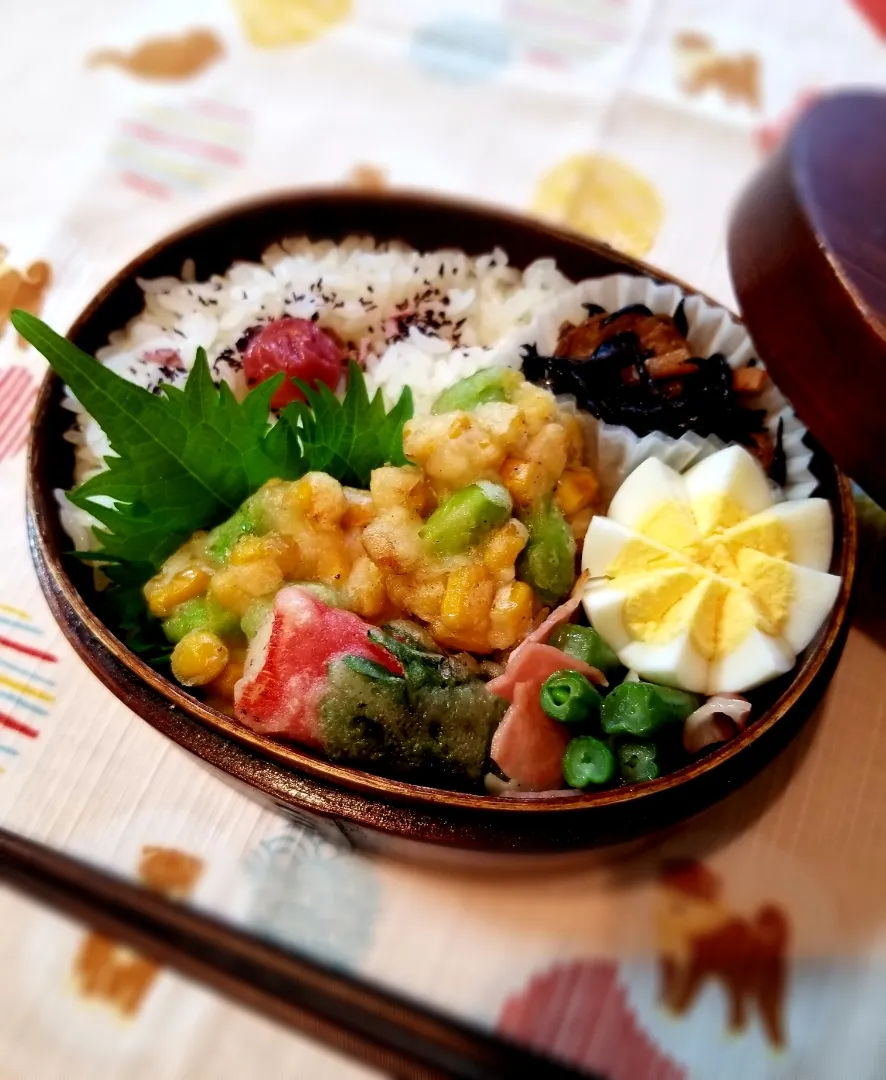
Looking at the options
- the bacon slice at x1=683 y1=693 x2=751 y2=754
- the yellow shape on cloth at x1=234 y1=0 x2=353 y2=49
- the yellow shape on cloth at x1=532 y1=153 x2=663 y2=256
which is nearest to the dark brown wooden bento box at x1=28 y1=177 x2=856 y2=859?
the bacon slice at x1=683 y1=693 x2=751 y2=754

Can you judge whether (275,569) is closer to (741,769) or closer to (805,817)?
(741,769)

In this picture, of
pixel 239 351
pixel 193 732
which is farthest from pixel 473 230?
pixel 193 732

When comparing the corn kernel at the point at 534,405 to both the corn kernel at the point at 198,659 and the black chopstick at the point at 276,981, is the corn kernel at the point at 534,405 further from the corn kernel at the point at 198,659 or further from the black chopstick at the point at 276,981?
the black chopstick at the point at 276,981

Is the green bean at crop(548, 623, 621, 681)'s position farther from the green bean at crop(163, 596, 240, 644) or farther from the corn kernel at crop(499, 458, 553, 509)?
the green bean at crop(163, 596, 240, 644)

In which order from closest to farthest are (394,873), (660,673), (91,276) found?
(660,673) < (394,873) < (91,276)

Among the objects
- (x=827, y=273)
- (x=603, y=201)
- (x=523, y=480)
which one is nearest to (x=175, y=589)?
(x=523, y=480)

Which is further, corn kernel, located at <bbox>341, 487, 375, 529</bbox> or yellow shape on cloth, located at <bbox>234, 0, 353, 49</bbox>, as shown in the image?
yellow shape on cloth, located at <bbox>234, 0, 353, 49</bbox>

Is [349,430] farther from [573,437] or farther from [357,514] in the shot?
[573,437]
